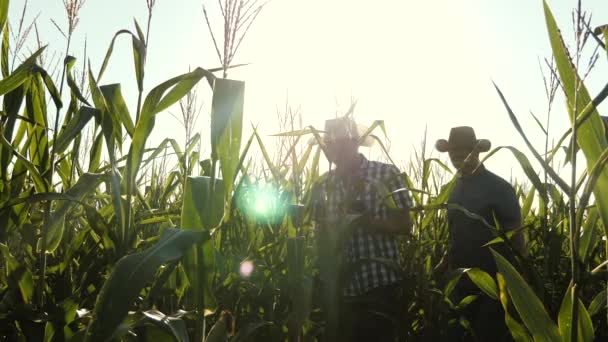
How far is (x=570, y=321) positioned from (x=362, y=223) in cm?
80

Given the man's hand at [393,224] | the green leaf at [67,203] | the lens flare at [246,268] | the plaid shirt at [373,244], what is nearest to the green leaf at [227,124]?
the green leaf at [67,203]

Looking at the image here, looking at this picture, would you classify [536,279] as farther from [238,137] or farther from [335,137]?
[238,137]

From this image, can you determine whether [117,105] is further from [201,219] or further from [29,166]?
[201,219]

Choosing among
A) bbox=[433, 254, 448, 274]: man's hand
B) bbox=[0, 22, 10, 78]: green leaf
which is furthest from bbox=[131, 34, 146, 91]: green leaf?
bbox=[433, 254, 448, 274]: man's hand

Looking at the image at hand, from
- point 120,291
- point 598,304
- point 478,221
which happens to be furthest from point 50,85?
point 478,221

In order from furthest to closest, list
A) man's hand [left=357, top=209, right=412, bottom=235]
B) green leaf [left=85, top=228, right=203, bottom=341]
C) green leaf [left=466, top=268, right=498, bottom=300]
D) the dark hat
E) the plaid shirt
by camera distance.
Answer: the dark hat, the plaid shirt, man's hand [left=357, top=209, right=412, bottom=235], green leaf [left=466, top=268, right=498, bottom=300], green leaf [left=85, top=228, right=203, bottom=341]

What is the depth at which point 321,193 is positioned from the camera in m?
1.71

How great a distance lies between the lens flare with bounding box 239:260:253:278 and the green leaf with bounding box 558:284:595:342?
90 cm

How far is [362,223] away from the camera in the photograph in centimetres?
169

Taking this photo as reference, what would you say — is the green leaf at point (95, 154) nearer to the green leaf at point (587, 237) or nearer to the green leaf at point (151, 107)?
the green leaf at point (151, 107)

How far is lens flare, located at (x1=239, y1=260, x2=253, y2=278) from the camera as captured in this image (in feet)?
5.24

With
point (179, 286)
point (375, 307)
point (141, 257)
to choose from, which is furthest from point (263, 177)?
point (141, 257)

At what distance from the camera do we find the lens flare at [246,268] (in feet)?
5.24

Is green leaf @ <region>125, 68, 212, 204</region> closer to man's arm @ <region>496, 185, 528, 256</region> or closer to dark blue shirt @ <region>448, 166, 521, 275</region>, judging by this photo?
dark blue shirt @ <region>448, 166, 521, 275</region>
